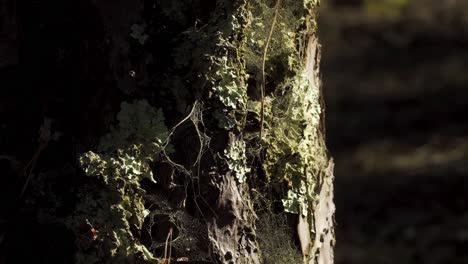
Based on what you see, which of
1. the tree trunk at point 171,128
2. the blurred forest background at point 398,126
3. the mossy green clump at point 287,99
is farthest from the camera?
the blurred forest background at point 398,126

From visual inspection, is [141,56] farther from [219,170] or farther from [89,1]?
[219,170]

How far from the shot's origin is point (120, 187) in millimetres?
1753

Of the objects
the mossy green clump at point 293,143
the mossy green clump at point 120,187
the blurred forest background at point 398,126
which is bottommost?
the mossy green clump at point 120,187

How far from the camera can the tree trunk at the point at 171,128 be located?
1.72 m

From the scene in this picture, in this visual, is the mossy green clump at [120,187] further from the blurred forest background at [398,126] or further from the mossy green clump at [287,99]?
the blurred forest background at [398,126]

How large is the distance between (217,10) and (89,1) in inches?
10.4

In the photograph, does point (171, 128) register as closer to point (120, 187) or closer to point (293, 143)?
point (120, 187)

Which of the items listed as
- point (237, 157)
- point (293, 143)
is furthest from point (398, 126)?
point (237, 157)

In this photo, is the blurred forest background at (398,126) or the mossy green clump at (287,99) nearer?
the mossy green clump at (287,99)

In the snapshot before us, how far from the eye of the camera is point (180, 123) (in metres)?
1.74

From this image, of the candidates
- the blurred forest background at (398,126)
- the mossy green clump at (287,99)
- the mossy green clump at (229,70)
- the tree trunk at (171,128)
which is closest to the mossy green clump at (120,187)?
the tree trunk at (171,128)

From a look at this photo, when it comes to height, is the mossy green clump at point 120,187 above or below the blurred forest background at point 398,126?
below

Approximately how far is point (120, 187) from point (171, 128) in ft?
0.53

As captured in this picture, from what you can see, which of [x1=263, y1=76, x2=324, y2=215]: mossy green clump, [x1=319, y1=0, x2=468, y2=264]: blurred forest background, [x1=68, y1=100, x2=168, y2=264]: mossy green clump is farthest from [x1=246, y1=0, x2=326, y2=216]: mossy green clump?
[x1=319, y1=0, x2=468, y2=264]: blurred forest background
